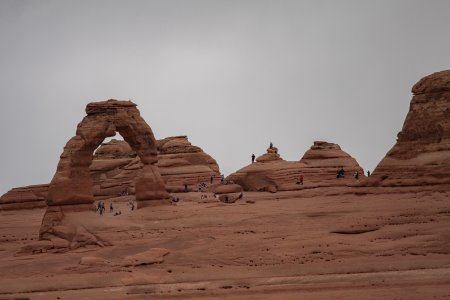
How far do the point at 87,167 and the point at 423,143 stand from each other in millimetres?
16532

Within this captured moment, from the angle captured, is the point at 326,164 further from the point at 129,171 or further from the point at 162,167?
the point at 129,171

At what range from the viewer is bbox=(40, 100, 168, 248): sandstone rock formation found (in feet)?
116

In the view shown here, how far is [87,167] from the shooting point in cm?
3706

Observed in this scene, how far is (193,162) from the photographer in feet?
212

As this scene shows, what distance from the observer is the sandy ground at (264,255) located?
2455 centimetres

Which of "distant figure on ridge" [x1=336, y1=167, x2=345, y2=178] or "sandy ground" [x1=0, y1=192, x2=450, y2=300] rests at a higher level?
"distant figure on ridge" [x1=336, y1=167, x2=345, y2=178]

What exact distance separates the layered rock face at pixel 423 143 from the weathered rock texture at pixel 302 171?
10764 mm

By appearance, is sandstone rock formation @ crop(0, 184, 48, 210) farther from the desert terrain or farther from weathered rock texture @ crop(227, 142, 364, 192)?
weathered rock texture @ crop(227, 142, 364, 192)

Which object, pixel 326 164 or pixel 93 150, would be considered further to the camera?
pixel 326 164

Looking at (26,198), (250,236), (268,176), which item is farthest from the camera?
(26,198)

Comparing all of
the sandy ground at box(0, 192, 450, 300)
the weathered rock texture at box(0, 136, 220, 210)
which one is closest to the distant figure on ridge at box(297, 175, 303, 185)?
the weathered rock texture at box(0, 136, 220, 210)

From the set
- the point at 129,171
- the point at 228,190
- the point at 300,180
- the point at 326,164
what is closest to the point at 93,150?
the point at 228,190

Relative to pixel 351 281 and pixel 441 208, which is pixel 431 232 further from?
→ pixel 351 281

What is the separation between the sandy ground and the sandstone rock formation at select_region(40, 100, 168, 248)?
0.93 meters
